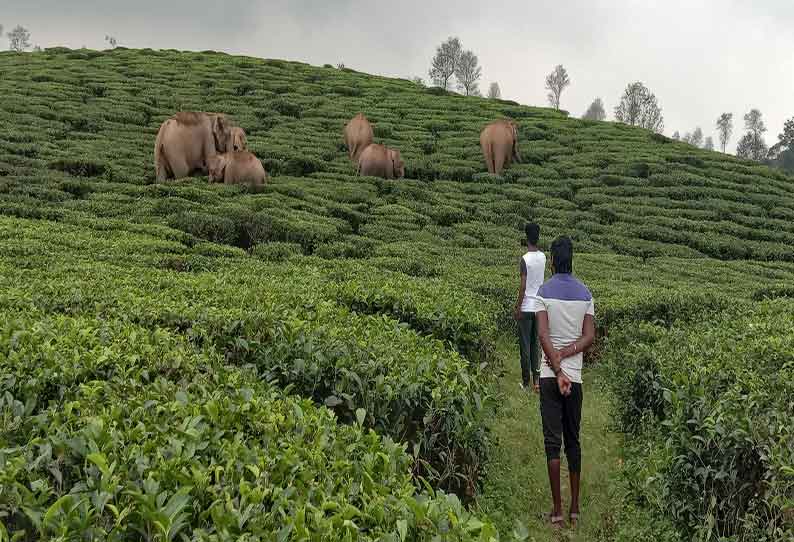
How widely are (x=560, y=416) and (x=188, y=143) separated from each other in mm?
16636

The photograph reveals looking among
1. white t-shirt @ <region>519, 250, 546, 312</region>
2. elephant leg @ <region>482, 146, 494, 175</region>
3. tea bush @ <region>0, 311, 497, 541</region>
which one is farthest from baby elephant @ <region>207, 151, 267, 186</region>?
tea bush @ <region>0, 311, 497, 541</region>

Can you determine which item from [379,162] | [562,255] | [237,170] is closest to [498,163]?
[379,162]

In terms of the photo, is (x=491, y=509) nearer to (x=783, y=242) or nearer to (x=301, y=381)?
(x=301, y=381)

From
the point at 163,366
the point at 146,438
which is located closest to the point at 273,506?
the point at 146,438

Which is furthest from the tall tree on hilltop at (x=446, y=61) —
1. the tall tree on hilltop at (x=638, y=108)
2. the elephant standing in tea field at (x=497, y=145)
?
the elephant standing in tea field at (x=497, y=145)

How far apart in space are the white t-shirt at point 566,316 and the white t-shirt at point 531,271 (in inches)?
95.6

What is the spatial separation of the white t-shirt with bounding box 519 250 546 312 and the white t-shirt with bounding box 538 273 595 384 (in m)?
2.43

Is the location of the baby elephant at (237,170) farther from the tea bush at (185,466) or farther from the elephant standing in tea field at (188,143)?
the tea bush at (185,466)

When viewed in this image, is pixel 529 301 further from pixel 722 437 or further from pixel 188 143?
pixel 188 143

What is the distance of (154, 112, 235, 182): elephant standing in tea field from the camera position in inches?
744

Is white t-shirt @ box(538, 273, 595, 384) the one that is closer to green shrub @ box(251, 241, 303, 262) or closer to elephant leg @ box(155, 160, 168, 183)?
green shrub @ box(251, 241, 303, 262)

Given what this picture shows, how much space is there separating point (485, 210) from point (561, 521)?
15.3 meters

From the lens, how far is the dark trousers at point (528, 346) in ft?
27.2

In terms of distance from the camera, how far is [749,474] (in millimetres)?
4332
